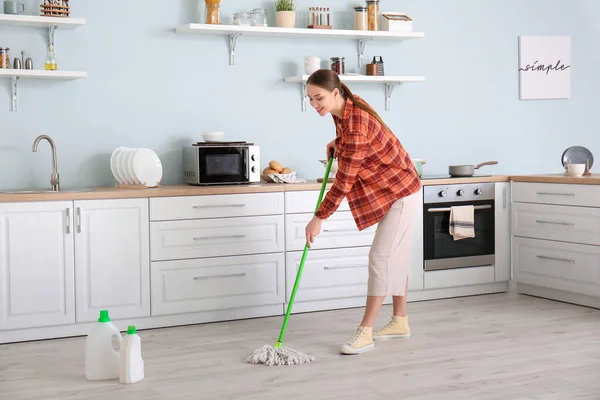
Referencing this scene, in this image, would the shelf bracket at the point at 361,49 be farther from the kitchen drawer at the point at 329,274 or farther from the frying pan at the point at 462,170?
the kitchen drawer at the point at 329,274

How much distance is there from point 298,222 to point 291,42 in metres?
1.15

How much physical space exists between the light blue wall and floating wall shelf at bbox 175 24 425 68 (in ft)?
0.17

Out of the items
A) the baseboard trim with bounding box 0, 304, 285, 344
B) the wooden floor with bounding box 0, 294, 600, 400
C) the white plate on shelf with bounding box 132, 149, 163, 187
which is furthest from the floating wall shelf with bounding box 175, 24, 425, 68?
the wooden floor with bounding box 0, 294, 600, 400

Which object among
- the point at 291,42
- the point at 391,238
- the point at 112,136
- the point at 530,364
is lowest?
the point at 530,364

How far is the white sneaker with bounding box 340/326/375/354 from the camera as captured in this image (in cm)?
367

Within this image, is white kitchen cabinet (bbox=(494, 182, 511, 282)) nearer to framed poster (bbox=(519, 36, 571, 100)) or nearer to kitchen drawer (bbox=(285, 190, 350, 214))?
framed poster (bbox=(519, 36, 571, 100))

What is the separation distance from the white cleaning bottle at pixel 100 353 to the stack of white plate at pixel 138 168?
1.13 m

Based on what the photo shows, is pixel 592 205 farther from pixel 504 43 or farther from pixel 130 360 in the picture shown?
pixel 130 360

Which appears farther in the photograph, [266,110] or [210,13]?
[266,110]

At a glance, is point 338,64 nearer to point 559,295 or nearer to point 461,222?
point 461,222

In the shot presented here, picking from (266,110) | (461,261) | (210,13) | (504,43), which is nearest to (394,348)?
(461,261)

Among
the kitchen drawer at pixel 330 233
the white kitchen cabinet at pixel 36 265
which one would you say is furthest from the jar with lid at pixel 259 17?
the white kitchen cabinet at pixel 36 265

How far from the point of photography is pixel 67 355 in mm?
3705

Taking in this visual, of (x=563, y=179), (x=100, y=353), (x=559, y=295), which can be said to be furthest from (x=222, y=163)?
(x=559, y=295)
